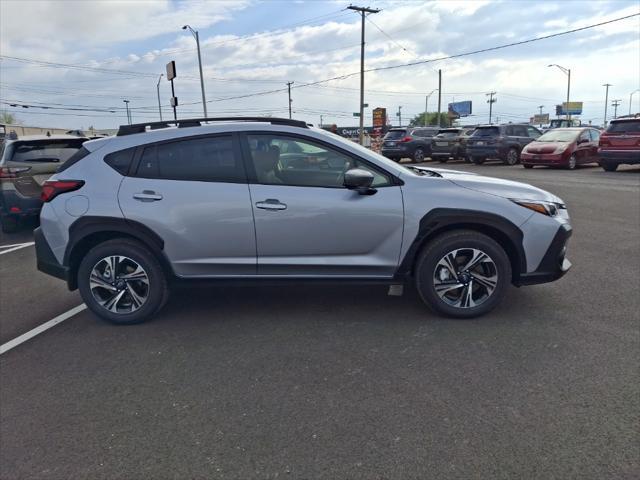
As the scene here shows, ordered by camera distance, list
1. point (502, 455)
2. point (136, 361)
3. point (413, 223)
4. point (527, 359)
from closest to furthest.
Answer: point (502, 455), point (527, 359), point (136, 361), point (413, 223)

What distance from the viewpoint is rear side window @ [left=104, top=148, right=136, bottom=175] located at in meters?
4.18

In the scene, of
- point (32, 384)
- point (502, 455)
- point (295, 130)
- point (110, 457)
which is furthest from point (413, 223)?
point (32, 384)

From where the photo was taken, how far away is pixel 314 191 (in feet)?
13.2

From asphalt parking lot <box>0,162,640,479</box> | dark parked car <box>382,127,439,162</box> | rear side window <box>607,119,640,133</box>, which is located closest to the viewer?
asphalt parking lot <box>0,162,640,479</box>

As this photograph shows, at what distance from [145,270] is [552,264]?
3.45 m

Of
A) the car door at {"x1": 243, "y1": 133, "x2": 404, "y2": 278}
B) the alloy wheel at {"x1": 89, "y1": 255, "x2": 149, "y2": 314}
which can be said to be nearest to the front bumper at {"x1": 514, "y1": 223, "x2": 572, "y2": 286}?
the car door at {"x1": 243, "y1": 133, "x2": 404, "y2": 278}

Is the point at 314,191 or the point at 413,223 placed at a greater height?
the point at 314,191

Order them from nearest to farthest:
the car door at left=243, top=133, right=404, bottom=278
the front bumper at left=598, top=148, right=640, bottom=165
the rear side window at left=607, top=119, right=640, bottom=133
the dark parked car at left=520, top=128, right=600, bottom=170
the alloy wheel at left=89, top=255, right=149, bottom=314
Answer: the car door at left=243, top=133, right=404, bottom=278, the alloy wheel at left=89, top=255, right=149, bottom=314, the rear side window at left=607, top=119, right=640, bottom=133, the front bumper at left=598, top=148, right=640, bottom=165, the dark parked car at left=520, top=128, right=600, bottom=170

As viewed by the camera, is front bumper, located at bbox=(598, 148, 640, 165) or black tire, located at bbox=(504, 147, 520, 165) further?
black tire, located at bbox=(504, 147, 520, 165)

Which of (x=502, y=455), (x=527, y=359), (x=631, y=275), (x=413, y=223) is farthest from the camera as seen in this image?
A: (x=631, y=275)

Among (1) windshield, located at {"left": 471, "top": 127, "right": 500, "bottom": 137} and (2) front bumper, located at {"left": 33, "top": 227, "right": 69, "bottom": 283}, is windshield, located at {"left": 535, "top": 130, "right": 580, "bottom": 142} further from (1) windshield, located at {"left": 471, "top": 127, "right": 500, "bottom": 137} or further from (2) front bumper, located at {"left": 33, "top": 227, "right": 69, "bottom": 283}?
(2) front bumper, located at {"left": 33, "top": 227, "right": 69, "bottom": 283}

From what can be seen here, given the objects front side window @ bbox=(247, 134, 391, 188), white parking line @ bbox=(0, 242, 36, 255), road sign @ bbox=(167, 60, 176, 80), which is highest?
road sign @ bbox=(167, 60, 176, 80)

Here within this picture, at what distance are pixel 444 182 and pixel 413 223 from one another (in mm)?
479

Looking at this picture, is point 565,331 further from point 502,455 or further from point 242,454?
point 242,454
